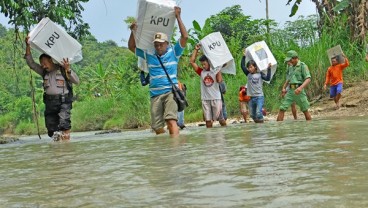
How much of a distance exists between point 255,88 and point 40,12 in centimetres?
438

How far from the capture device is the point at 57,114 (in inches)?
267

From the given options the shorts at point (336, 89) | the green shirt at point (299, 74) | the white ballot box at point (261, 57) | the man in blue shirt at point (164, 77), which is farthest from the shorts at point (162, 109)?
the shorts at point (336, 89)

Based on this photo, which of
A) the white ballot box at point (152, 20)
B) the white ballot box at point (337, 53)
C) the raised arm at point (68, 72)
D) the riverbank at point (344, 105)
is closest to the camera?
the white ballot box at point (152, 20)

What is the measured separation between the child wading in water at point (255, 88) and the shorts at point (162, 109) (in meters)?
3.43

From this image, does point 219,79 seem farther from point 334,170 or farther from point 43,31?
point 334,170

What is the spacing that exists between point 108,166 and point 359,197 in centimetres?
182

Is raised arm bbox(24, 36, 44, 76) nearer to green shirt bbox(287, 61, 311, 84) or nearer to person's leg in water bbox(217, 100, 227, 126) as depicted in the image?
person's leg in water bbox(217, 100, 227, 126)

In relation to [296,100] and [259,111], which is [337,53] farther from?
[259,111]

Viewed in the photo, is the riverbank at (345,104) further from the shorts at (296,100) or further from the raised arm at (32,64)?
the raised arm at (32,64)

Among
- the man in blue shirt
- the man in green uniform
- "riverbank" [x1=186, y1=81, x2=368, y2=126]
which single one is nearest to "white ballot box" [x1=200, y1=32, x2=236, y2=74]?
the man in green uniform

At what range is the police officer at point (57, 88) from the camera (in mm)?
6639

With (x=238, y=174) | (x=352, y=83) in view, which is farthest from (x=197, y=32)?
(x=238, y=174)

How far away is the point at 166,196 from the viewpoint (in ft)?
6.73

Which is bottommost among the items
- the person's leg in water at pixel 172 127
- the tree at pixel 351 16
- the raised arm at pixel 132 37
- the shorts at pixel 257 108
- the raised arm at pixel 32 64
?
the person's leg in water at pixel 172 127
